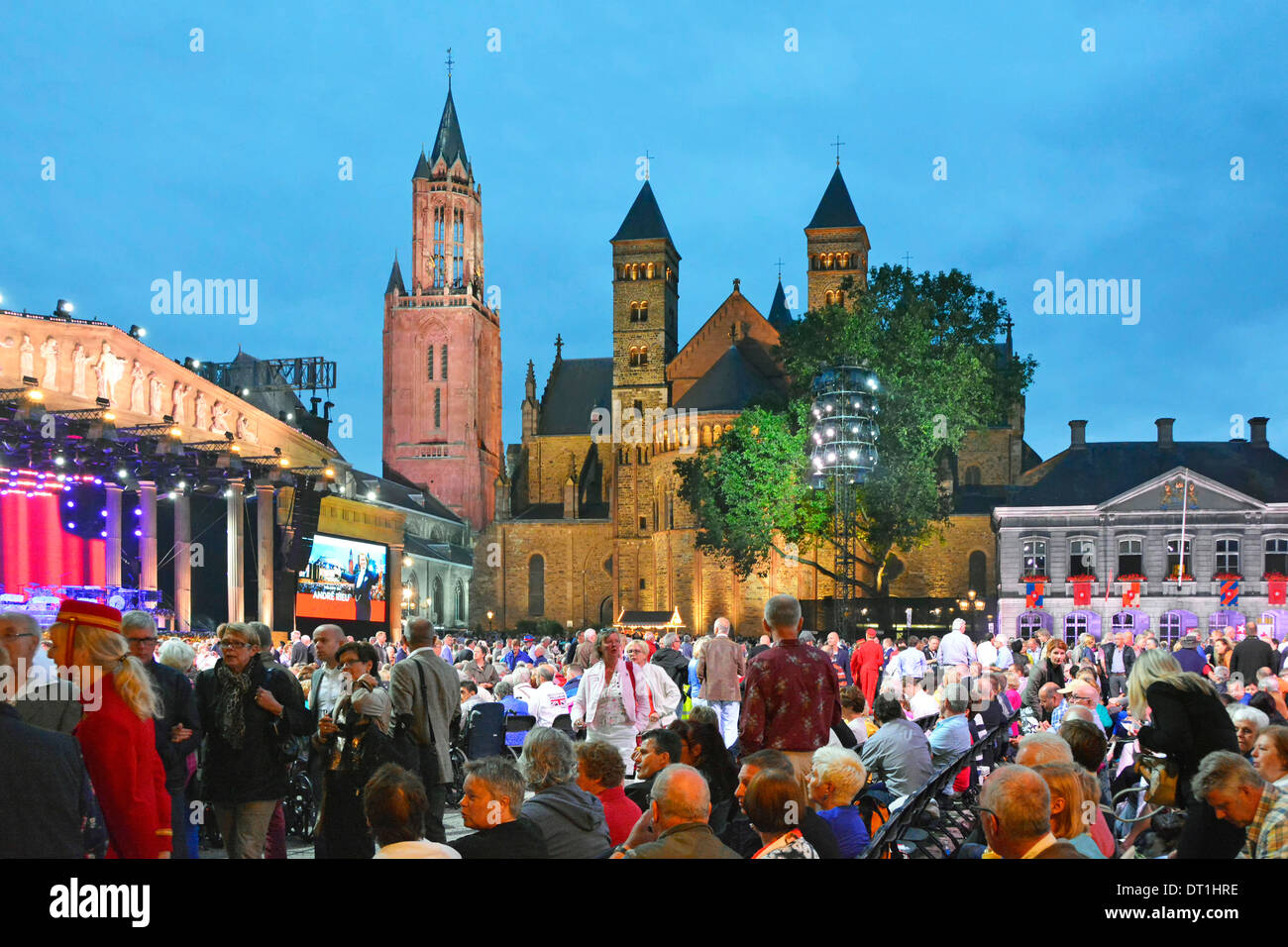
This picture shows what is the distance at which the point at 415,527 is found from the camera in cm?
6506

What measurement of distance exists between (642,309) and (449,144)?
21876 mm

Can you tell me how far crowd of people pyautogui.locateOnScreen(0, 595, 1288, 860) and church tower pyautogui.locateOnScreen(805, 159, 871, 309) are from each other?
52.9 m

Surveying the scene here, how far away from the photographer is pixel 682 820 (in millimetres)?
4344

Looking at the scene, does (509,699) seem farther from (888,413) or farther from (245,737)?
(888,413)

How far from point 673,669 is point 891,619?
91.9ft

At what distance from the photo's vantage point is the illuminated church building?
5497cm

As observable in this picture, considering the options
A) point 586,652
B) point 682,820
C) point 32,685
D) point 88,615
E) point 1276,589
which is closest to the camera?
point 682,820

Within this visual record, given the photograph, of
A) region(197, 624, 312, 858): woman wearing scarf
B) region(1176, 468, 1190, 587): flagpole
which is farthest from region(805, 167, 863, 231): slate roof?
region(197, 624, 312, 858): woman wearing scarf

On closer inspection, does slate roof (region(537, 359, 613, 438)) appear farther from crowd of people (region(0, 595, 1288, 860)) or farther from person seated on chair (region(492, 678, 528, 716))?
crowd of people (region(0, 595, 1288, 860))

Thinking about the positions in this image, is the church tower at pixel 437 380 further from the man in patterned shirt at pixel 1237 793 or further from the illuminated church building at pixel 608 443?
the man in patterned shirt at pixel 1237 793

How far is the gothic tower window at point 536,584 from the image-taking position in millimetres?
66375

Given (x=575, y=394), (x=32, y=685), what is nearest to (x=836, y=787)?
(x=32, y=685)
